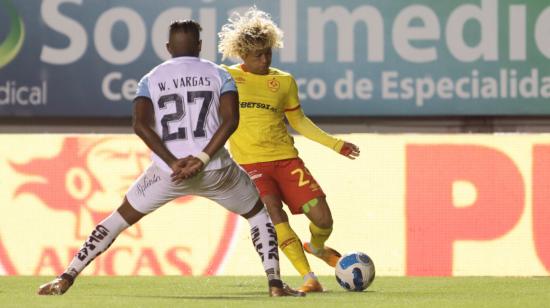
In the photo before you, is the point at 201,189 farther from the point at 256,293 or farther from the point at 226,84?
the point at 256,293

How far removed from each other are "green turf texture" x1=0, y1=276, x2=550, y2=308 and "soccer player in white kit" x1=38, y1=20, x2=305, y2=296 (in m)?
0.38

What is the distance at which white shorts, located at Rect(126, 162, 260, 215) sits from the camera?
867 cm

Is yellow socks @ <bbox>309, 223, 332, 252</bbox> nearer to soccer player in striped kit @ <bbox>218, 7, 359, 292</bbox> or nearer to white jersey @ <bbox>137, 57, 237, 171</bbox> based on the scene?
soccer player in striped kit @ <bbox>218, 7, 359, 292</bbox>

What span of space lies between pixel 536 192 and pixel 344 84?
2176 millimetres

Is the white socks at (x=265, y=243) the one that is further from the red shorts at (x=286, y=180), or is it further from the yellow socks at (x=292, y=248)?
the red shorts at (x=286, y=180)

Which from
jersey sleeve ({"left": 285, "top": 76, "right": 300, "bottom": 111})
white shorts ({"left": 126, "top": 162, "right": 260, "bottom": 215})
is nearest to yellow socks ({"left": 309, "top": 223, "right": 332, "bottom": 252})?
jersey sleeve ({"left": 285, "top": 76, "right": 300, "bottom": 111})

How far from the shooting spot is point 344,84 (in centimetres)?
1444

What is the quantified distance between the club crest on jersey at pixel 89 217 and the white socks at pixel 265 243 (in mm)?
4423

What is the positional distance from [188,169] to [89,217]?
5.18 m

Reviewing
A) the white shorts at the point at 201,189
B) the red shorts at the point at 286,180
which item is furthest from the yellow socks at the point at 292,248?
the white shorts at the point at 201,189

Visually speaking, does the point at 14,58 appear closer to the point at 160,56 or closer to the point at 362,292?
the point at 160,56

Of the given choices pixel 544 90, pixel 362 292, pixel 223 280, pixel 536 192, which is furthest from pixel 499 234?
pixel 362 292

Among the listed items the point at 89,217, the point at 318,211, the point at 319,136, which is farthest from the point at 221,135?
the point at 89,217

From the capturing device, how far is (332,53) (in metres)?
14.5
